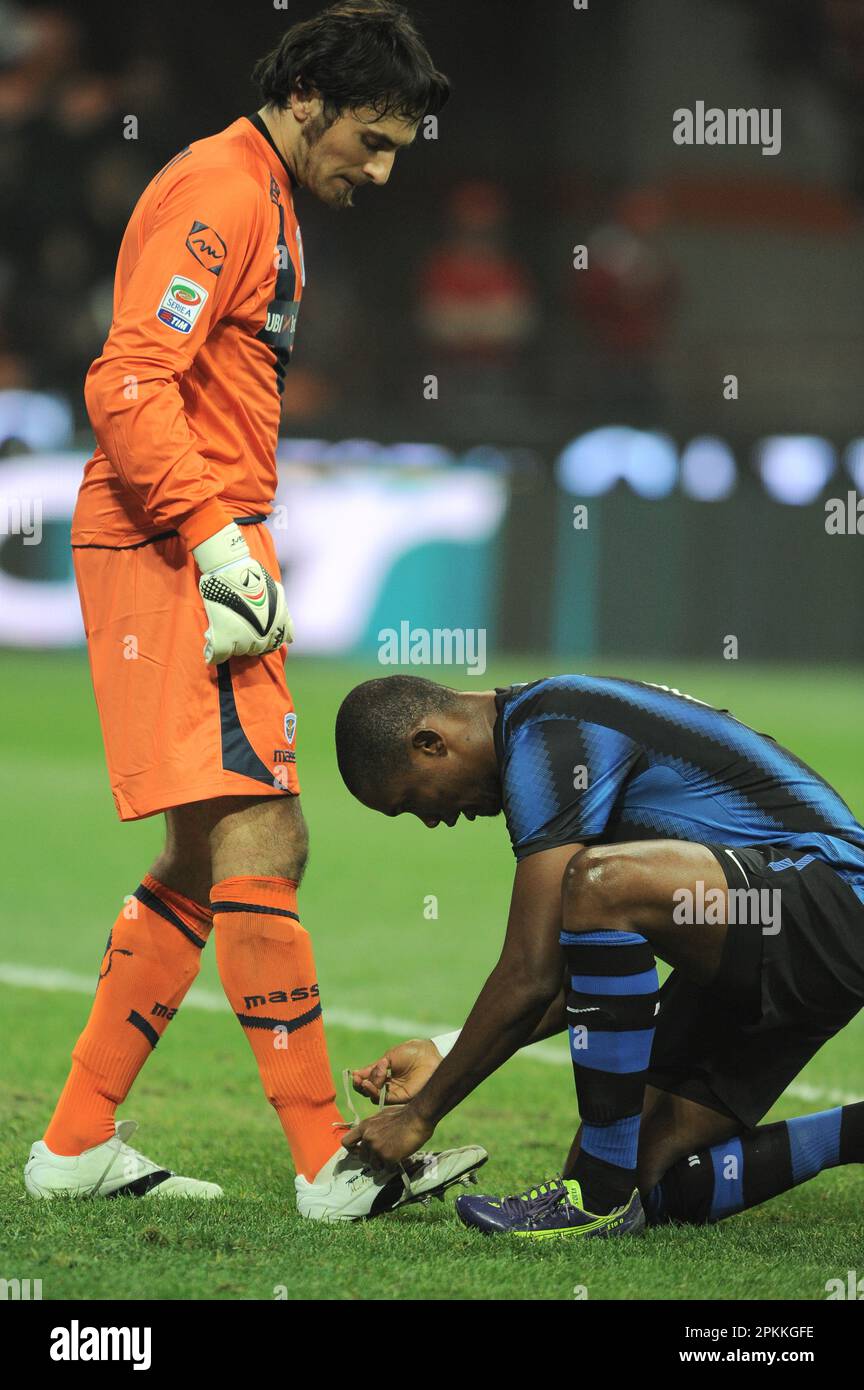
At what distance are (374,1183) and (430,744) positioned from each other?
82cm

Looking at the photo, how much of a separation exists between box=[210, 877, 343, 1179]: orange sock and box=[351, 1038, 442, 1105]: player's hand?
3.1 inches

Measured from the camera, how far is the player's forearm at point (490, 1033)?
3.00 meters

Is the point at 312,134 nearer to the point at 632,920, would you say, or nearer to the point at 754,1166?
the point at 632,920

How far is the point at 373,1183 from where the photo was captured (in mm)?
3193

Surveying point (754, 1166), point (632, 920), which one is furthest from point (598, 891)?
point (754, 1166)

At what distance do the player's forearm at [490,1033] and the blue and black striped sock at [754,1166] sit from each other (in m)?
0.51

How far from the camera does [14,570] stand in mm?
11055

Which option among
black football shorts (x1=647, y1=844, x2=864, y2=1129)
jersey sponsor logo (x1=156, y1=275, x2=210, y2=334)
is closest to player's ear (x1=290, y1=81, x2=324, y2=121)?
jersey sponsor logo (x1=156, y1=275, x2=210, y2=334)

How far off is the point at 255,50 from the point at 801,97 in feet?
20.8

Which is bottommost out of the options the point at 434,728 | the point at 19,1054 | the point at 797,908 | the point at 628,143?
the point at 19,1054

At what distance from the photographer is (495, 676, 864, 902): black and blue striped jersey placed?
306 centimetres

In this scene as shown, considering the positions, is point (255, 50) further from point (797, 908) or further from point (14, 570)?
point (797, 908)

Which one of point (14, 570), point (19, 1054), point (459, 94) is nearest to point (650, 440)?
point (14, 570)

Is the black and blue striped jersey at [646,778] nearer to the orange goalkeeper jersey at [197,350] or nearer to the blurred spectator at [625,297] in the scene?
the orange goalkeeper jersey at [197,350]
